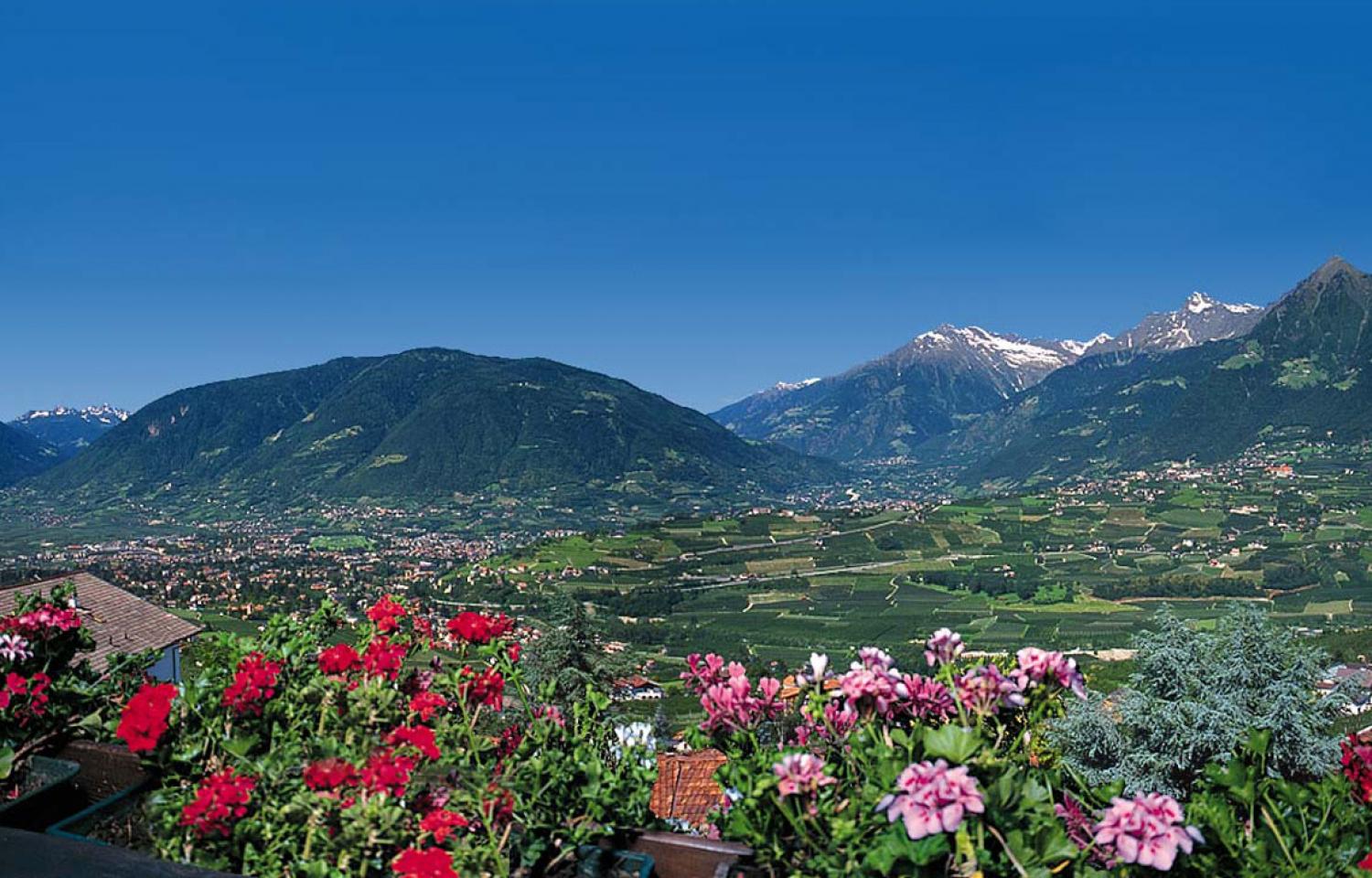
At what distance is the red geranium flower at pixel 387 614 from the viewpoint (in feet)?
9.32

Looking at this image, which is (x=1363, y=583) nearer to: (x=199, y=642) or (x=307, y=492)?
(x=199, y=642)

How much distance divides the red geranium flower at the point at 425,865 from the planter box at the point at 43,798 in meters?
1.31

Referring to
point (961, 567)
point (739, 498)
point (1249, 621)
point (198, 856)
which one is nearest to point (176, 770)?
point (198, 856)

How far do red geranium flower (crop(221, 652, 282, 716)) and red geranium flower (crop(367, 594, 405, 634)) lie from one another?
42 cm

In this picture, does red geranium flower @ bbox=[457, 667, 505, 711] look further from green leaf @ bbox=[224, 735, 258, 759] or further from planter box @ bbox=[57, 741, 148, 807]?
planter box @ bbox=[57, 741, 148, 807]

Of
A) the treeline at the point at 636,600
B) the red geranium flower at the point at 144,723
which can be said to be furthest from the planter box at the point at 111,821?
the treeline at the point at 636,600

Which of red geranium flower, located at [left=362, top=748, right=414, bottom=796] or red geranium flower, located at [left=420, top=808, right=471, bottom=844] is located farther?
red geranium flower, located at [left=362, top=748, right=414, bottom=796]

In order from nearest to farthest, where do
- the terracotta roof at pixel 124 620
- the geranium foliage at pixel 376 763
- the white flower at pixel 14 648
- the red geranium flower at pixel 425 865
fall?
the red geranium flower at pixel 425 865, the geranium foliage at pixel 376 763, the white flower at pixel 14 648, the terracotta roof at pixel 124 620

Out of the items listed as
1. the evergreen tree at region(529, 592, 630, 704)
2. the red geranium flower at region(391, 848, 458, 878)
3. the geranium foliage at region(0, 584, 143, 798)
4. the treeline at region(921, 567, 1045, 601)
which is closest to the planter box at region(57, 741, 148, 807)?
the geranium foliage at region(0, 584, 143, 798)

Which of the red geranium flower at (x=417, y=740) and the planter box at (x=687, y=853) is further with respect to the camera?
the red geranium flower at (x=417, y=740)

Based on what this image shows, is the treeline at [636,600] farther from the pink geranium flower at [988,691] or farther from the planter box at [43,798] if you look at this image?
the pink geranium flower at [988,691]

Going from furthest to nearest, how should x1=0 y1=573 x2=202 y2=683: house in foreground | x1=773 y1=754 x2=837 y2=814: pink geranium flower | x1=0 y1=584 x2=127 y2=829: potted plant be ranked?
1. x1=0 y1=573 x2=202 y2=683: house in foreground
2. x1=0 y1=584 x2=127 y2=829: potted plant
3. x1=773 y1=754 x2=837 y2=814: pink geranium flower

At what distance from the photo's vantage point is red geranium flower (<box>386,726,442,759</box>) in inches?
80.2

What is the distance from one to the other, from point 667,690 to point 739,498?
15186 centimetres
